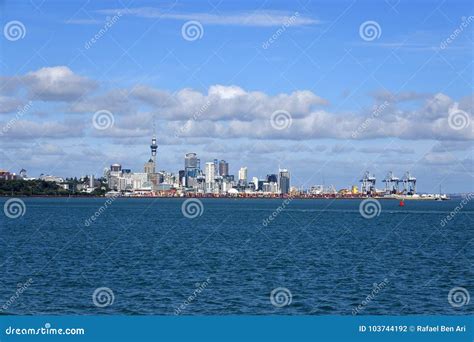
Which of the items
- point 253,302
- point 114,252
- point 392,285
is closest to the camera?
point 253,302

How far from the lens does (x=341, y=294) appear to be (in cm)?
3600

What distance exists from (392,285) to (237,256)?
53.6ft

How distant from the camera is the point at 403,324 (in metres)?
19.4

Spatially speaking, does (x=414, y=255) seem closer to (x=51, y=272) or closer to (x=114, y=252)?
(x=114, y=252)

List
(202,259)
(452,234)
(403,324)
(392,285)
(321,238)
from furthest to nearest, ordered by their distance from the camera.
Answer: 1. (452,234)
2. (321,238)
3. (202,259)
4. (392,285)
5. (403,324)

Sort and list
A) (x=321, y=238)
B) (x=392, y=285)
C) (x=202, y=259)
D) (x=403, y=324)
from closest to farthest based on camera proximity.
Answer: (x=403, y=324)
(x=392, y=285)
(x=202, y=259)
(x=321, y=238)

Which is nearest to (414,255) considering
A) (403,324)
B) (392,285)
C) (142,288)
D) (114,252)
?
(392,285)

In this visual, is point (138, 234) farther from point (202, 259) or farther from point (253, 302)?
point (253, 302)

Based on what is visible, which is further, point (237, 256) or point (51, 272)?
point (237, 256)

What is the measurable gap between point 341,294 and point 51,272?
17103 millimetres

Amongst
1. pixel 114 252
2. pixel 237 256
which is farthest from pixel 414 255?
pixel 114 252

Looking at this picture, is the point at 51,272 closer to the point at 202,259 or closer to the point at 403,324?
the point at 202,259

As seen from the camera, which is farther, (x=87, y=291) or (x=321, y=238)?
(x=321, y=238)

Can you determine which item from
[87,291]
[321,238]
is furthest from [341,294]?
[321,238]
